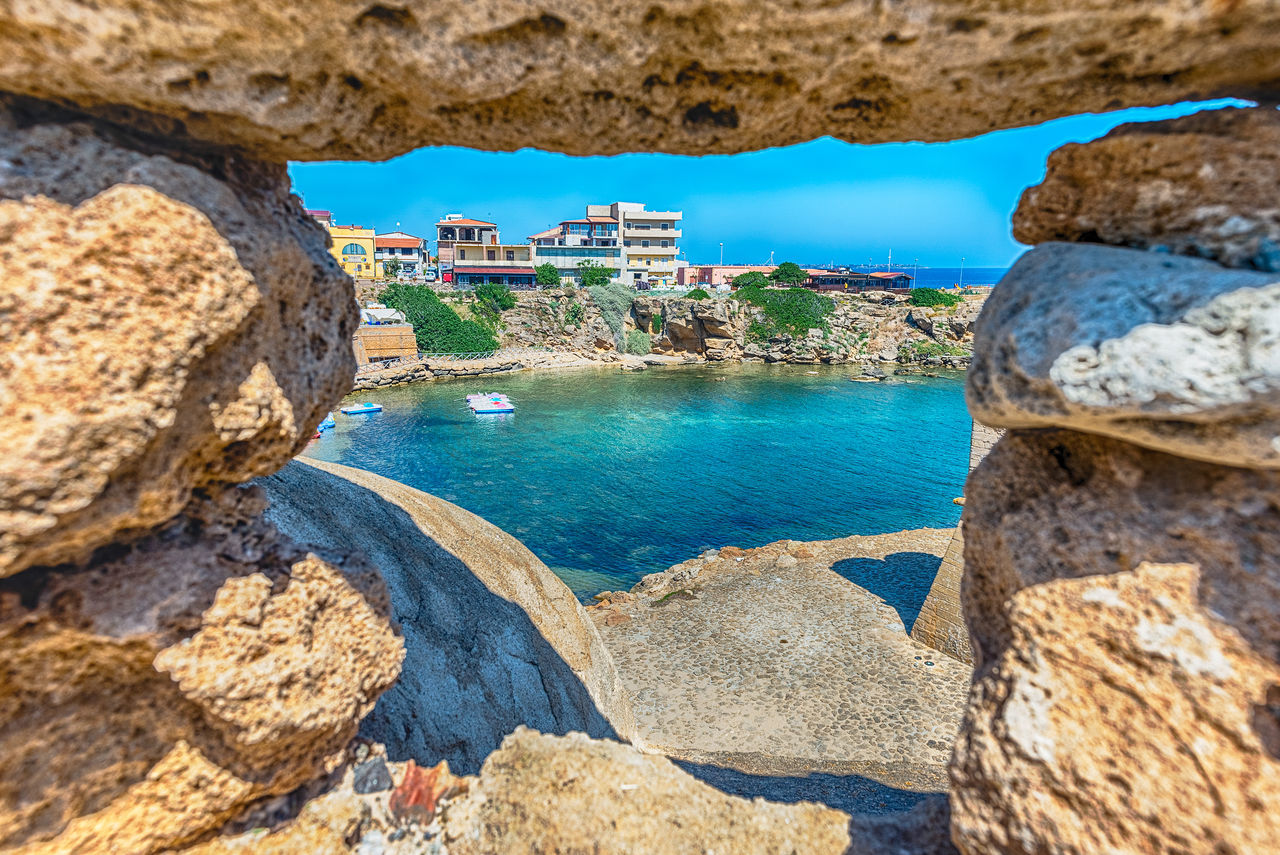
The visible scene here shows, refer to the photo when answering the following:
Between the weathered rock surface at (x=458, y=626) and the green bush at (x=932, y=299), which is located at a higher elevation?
the weathered rock surface at (x=458, y=626)

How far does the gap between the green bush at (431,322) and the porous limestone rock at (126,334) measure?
180 feet

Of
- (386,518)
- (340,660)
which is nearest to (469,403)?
(386,518)

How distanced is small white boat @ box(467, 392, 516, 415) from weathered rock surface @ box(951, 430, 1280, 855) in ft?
129

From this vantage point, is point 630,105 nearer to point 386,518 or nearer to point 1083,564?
point 1083,564

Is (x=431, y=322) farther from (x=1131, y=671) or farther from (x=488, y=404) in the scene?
(x=1131, y=671)

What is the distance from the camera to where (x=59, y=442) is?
111 inches

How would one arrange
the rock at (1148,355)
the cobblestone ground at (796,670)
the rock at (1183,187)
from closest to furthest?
the rock at (1148,355), the rock at (1183,187), the cobblestone ground at (796,670)

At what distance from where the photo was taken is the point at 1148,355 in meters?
2.80

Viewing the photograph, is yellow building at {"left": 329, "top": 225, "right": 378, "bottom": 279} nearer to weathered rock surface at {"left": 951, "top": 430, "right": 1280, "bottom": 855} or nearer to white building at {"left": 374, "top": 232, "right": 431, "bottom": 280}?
white building at {"left": 374, "top": 232, "right": 431, "bottom": 280}

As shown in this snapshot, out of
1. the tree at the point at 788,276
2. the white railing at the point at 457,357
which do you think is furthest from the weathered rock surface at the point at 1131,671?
the tree at the point at 788,276

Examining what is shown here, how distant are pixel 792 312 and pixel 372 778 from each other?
6513 centimetres

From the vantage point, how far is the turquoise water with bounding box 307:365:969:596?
79.5ft

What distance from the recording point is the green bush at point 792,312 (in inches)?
2589

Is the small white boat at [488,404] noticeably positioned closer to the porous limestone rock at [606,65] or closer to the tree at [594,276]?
the tree at [594,276]
